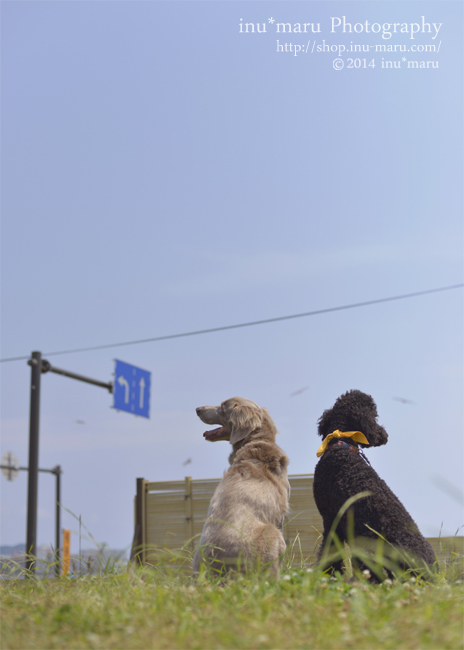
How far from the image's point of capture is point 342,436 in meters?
4.60

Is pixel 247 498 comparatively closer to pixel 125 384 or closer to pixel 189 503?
pixel 189 503

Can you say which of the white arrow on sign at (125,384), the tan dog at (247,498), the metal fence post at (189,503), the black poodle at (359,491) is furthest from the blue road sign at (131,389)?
the black poodle at (359,491)

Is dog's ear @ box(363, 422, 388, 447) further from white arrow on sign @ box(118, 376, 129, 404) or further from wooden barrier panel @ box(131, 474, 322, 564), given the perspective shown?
white arrow on sign @ box(118, 376, 129, 404)

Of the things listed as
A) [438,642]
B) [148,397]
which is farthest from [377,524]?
[148,397]

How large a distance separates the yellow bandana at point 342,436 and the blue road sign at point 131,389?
10.6 meters

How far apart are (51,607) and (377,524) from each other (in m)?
2.25

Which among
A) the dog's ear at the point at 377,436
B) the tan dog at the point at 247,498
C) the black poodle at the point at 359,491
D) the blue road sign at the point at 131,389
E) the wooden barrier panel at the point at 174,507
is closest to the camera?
the tan dog at the point at 247,498

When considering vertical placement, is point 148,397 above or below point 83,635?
above

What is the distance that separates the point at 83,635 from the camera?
2301mm

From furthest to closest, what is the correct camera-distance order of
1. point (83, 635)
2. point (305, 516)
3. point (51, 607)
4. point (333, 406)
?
point (305, 516) < point (333, 406) < point (51, 607) < point (83, 635)

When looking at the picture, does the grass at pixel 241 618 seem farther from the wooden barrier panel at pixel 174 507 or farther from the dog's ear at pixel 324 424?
the wooden barrier panel at pixel 174 507

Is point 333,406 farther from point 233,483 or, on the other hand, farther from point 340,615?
point 340,615

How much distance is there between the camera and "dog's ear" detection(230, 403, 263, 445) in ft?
14.9

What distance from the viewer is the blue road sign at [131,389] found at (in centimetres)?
1478
